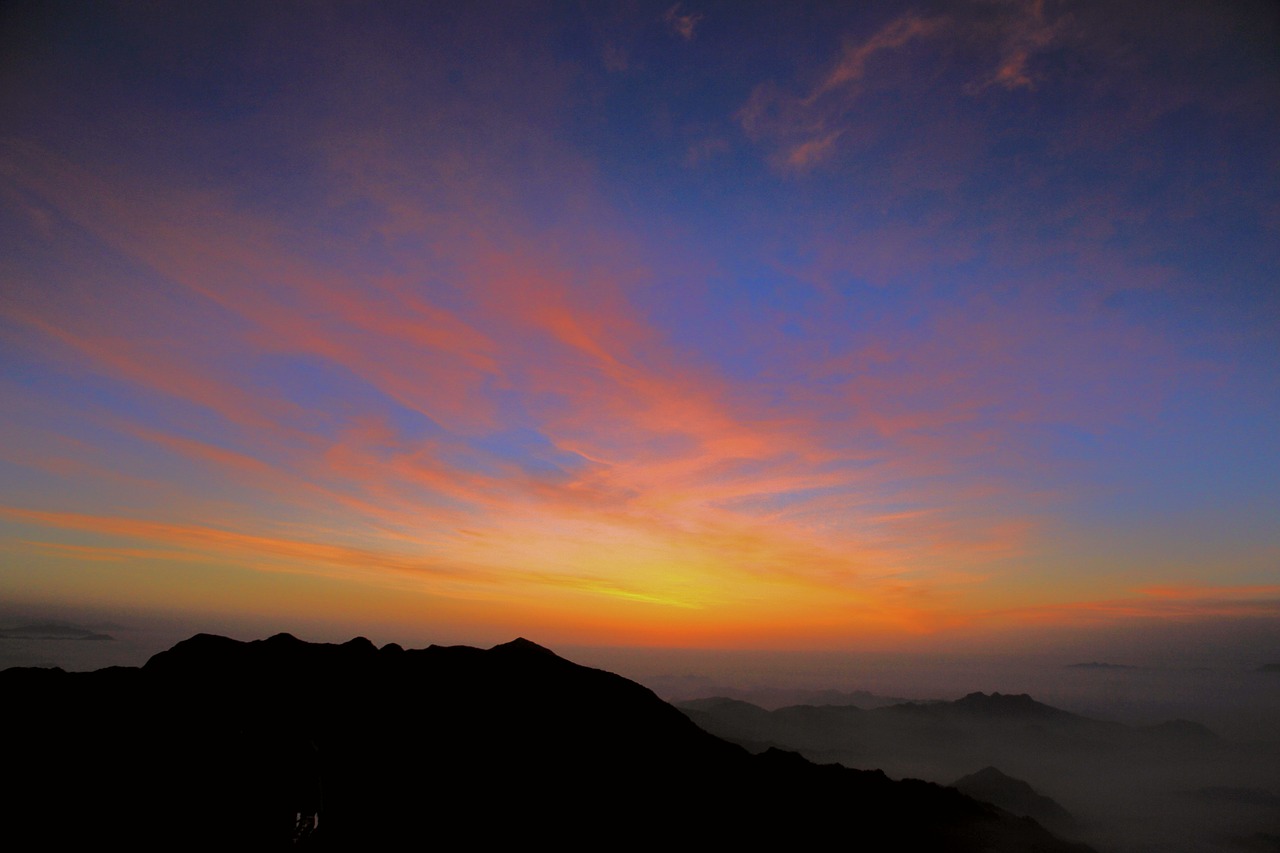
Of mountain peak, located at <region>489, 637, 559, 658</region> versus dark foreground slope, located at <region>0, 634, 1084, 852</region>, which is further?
mountain peak, located at <region>489, 637, 559, 658</region>

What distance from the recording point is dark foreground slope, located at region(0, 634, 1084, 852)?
50.0 m

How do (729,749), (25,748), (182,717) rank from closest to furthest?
1. (25,748)
2. (182,717)
3. (729,749)

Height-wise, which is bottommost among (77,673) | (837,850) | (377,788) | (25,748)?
(837,850)

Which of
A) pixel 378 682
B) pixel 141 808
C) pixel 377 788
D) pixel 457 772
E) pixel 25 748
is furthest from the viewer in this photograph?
pixel 378 682

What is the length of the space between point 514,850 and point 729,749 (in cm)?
4258

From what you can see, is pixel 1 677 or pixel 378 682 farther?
pixel 378 682

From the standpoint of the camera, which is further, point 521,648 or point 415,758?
point 521,648

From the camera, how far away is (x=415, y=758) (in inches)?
2721

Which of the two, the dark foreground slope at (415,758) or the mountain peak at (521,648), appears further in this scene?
the mountain peak at (521,648)

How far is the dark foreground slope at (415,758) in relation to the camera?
50000 millimetres

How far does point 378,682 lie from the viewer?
255ft

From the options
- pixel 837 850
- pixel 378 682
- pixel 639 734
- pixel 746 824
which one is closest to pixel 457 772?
pixel 378 682

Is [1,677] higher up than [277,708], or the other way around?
[1,677]

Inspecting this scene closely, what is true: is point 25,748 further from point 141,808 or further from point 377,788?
point 377,788
